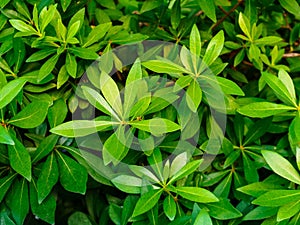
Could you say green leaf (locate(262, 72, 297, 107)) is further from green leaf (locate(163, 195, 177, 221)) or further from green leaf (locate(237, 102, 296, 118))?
green leaf (locate(163, 195, 177, 221))

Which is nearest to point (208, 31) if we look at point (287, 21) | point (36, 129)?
point (287, 21)

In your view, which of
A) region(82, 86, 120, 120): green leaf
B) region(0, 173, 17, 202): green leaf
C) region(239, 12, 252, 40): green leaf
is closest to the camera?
region(82, 86, 120, 120): green leaf

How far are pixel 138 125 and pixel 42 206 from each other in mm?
347

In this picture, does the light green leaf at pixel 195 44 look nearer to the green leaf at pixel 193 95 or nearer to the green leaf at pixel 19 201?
the green leaf at pixel 193 95

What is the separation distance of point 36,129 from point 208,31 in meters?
0.62

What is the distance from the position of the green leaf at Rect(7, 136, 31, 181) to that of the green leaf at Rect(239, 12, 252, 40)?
0.74 m

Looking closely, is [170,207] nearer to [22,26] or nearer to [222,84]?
[222,84]

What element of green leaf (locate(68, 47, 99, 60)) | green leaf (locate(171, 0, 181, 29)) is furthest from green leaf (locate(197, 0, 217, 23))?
green leaf (locate(68, 47, 99, 60))

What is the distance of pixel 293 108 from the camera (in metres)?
1.36

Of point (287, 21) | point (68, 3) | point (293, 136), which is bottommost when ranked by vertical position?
point (293, 136)

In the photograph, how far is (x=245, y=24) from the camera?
159cm

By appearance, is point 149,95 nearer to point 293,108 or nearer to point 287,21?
point 293,108

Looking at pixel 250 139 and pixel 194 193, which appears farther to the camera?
pixel 250 139

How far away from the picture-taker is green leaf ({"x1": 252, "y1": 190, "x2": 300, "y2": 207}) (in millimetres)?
1271
